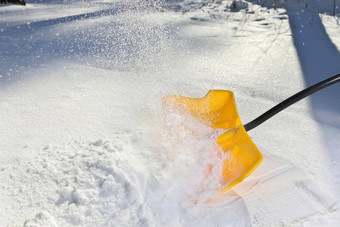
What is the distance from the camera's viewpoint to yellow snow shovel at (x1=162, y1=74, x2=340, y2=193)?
1.26 meters

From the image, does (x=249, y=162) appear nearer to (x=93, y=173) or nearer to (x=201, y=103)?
(x=201, y=103)

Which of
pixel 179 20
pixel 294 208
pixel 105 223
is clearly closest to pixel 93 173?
pixel 105 223

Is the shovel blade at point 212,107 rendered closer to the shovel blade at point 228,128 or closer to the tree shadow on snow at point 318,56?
the shovel blade at point 228,128

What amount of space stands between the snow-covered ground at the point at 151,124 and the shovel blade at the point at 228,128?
60mm

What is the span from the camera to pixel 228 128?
1423 mm

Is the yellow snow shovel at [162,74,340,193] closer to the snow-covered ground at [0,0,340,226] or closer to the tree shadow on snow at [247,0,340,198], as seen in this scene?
the snow-covered ground at [0,0,340,226]

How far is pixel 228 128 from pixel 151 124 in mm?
351

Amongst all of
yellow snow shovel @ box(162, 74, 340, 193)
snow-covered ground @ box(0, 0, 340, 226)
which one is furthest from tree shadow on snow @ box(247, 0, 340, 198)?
yellow snow shovel @ box(162, 74, 340, 193)

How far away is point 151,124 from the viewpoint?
1486mm

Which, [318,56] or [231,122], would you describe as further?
[318,56]

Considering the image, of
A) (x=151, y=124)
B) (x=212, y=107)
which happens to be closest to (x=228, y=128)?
(x=212, y=107)

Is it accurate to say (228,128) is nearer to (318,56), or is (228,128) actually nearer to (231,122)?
(231,122)

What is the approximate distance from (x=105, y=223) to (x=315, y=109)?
132cm

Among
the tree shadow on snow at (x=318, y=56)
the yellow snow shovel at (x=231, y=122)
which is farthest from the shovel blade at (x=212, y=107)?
the tree shadow on snow at (x=318, y=56)
